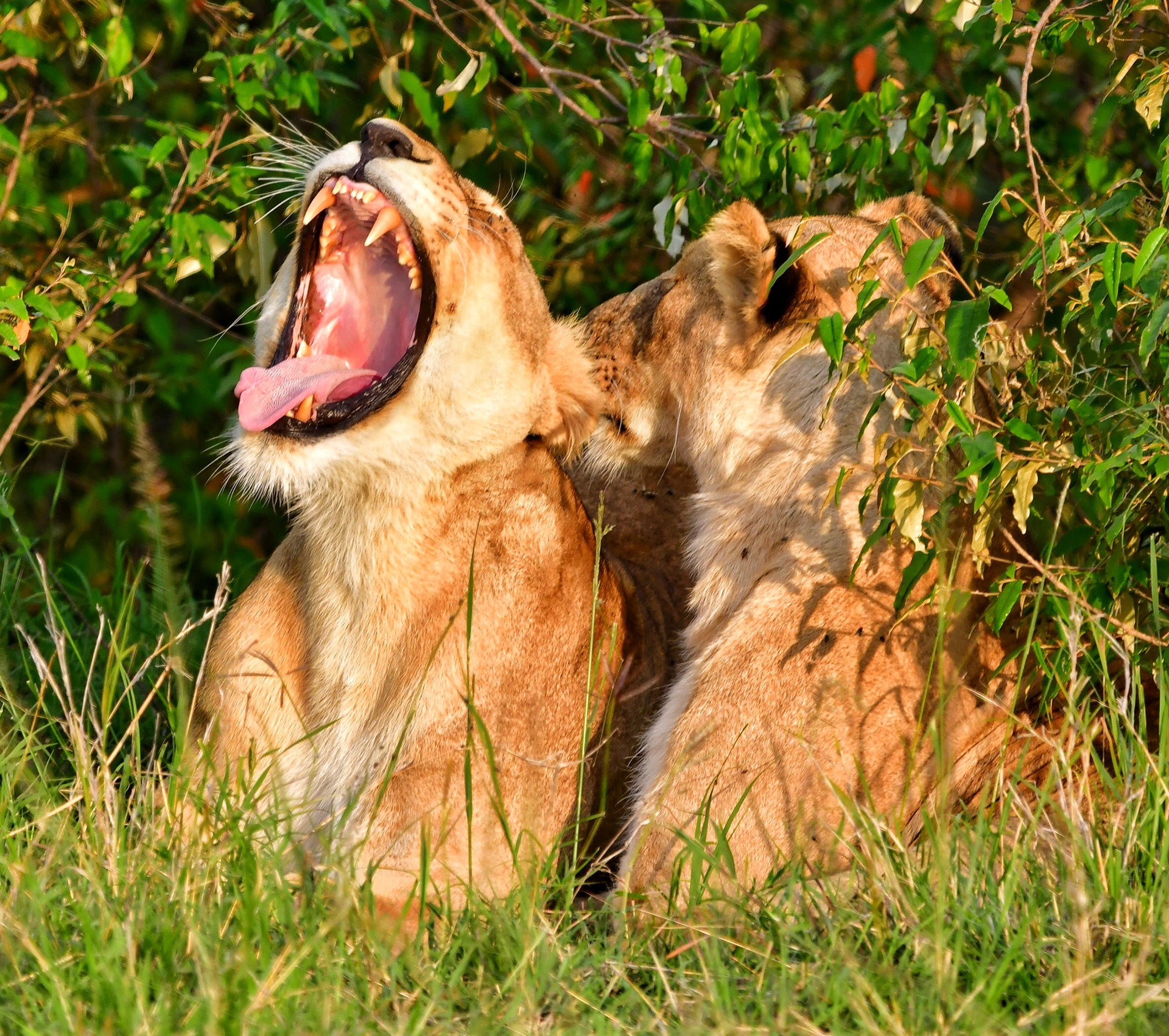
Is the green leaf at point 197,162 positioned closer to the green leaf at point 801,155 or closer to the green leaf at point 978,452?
the green leaf at point 801,155

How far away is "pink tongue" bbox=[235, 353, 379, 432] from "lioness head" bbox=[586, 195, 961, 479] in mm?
825

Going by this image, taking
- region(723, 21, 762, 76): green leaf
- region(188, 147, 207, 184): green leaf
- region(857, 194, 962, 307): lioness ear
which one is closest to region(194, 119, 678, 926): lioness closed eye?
region(188, 147, 207, 184): green leaf

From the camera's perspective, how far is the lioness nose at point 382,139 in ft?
11.2

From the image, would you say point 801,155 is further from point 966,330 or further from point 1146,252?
point 1146,252

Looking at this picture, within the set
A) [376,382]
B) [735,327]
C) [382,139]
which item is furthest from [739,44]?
[376,382]

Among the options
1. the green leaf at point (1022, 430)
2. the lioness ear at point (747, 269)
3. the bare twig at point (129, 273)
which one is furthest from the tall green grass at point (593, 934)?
the bare twig at point (129, 273)

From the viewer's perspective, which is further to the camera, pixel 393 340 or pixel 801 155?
pixel 801 155

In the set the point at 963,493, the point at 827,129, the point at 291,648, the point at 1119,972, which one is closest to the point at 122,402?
the point at 291,648

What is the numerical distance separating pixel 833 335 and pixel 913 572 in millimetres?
556

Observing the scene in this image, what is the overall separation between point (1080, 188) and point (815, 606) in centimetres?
270

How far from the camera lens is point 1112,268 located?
2771 mm

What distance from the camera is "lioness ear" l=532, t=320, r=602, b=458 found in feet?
11.8

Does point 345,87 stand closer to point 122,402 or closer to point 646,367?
point 122,402

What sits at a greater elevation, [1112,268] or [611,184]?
[1112,268]
